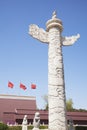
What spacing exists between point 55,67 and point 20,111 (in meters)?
18.5

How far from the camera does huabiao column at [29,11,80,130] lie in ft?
27.3

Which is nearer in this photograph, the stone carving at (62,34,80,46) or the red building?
the stone carving at (62,34,80,46)

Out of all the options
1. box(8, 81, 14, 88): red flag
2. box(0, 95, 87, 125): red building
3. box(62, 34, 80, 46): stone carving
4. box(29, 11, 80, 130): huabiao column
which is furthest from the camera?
box(8, 81, 14, 88): red flag

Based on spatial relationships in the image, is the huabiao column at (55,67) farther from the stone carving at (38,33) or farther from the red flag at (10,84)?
the red flag at (10,84)

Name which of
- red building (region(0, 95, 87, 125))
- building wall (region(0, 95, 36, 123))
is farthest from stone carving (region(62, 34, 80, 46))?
building wall (region(0, 95, 36, 123))

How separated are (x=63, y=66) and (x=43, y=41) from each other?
1424 millimetres

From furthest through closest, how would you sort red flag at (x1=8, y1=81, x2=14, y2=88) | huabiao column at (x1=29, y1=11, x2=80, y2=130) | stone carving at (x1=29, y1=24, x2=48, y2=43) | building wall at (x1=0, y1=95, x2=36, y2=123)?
building wall at (x1=0, y1=95, x2=36, y2=123), red flag at (x1=8, y1=81, x2=14, y2=88), stone carving at (x1=29, y1=24, x2=48, y2=43), huabiao column at (x1=29, y1=11, x2=80, y2=130)

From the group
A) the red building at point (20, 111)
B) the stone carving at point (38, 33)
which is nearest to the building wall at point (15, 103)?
the red building at point (20, 111)

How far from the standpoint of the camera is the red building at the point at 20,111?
25641 millimetres

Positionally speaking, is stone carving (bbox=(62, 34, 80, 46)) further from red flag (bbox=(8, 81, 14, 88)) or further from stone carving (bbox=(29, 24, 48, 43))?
red flag (bbox=(8, 81, 14, 88))

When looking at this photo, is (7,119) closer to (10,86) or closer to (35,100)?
(10,86)

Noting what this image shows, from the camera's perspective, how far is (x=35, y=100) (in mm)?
31781

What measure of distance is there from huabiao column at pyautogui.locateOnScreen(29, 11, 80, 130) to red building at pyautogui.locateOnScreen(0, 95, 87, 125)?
16218 millimetres

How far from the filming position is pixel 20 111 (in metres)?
26.3
